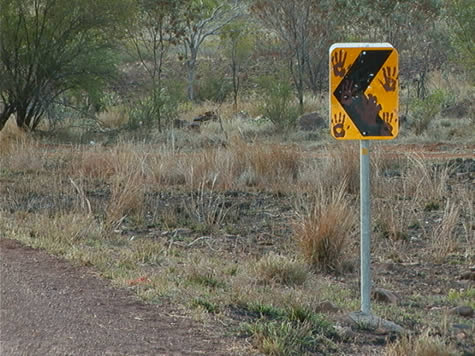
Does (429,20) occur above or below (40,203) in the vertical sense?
above

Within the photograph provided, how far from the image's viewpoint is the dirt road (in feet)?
18.6

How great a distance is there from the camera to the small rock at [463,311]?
7.44 metres

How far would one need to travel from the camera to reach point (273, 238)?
11102mm

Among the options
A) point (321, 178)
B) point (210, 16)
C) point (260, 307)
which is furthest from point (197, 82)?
point (260, 307)

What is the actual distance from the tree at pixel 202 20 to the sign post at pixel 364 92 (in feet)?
81.1

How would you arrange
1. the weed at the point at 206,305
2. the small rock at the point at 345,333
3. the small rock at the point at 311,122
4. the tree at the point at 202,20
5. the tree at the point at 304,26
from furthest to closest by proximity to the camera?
the tree at the point at 304,26, the tree at the point at 202,20, the small rock at the point at 311,122, the weed at the point at 206,305, the small rock at the point at 345,333

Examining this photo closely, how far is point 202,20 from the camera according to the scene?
39.0 m

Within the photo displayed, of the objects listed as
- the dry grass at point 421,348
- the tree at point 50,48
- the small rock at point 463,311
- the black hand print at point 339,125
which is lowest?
the small rock at point 463,311

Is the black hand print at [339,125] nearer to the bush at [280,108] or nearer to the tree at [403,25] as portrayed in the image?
the bush at [280,108]

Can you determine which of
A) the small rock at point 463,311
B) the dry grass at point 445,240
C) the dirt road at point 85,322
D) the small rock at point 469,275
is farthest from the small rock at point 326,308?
the dry grass at point 445,240

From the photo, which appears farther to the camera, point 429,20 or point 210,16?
point 210,16

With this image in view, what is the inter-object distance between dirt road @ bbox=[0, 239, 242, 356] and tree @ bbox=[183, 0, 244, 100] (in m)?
24.3

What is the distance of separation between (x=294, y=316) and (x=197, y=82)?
38159mm

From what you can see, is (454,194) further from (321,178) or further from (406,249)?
(406,249)
